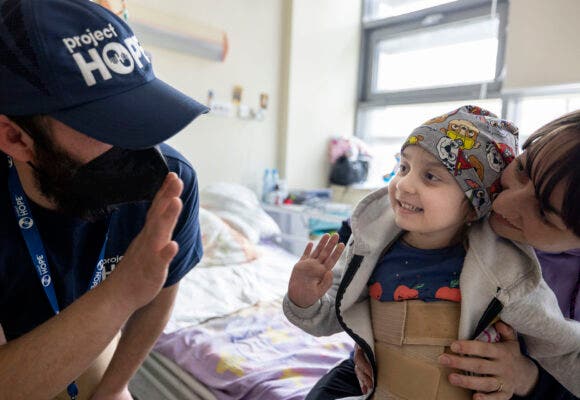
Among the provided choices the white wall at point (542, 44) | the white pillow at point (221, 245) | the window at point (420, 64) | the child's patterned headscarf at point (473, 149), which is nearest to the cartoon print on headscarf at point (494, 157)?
the child's patterned headscarf at point (473, 149)

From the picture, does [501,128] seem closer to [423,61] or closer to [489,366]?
[489,366]

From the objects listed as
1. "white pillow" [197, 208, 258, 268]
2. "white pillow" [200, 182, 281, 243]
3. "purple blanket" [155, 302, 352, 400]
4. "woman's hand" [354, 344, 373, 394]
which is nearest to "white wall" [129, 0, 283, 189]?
"white pillow" [200, 182, 281, 243]

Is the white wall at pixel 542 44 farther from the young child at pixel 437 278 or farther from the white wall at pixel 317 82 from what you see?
the young child at pixel 437 278

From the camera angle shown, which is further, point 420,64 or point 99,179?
point 420,64

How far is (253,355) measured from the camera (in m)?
1.45

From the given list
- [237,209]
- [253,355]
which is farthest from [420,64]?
[253,355]

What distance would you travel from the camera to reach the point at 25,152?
0.77 metres

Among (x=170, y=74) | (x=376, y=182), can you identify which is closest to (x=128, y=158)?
(x=170, y=74)

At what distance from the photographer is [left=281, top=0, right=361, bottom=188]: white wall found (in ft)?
11.3

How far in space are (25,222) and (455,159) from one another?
0.98 meters

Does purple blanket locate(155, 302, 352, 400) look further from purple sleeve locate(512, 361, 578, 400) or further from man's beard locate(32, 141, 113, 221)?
man's beard locate(32, 141, 113, 221)

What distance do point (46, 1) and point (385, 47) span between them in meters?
3.63

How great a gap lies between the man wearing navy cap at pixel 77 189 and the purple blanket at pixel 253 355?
40 centimetres

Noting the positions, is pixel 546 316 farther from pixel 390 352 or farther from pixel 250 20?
pixel 250 20
